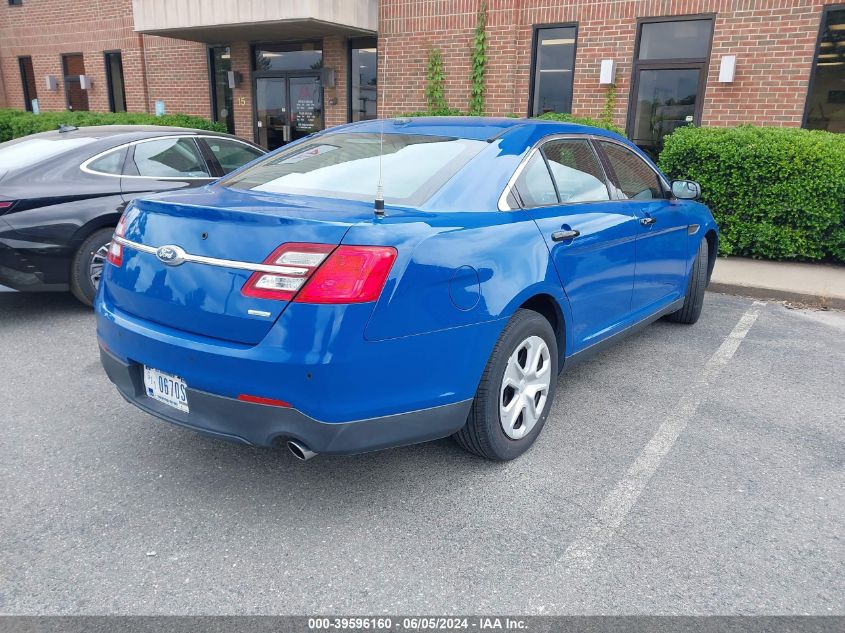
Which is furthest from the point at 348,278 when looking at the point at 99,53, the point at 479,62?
the point at 99,53

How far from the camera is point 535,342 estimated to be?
11.1ft

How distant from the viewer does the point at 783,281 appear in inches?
282

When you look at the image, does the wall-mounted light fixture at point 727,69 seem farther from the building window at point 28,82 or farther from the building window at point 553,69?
the building window at point 28,82

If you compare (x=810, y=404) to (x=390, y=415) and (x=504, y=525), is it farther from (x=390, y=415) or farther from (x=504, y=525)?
(x=390, y=415)

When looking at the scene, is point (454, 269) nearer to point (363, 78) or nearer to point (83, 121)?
point (363, 78)

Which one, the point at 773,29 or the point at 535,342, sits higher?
the point at 773,29

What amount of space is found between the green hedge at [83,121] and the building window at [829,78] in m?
10.8

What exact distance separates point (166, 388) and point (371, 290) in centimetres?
102

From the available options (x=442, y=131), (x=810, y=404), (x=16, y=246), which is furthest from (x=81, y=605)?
(x=810, y=404)

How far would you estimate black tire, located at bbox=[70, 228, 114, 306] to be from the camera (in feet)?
18.2

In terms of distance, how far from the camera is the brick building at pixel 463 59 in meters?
9.16

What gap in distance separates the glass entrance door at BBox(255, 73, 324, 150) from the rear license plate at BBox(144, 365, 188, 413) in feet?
37.8

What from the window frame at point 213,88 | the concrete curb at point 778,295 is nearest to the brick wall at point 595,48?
the concrete curb at point 778,295

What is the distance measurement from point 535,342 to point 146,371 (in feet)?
5.90
